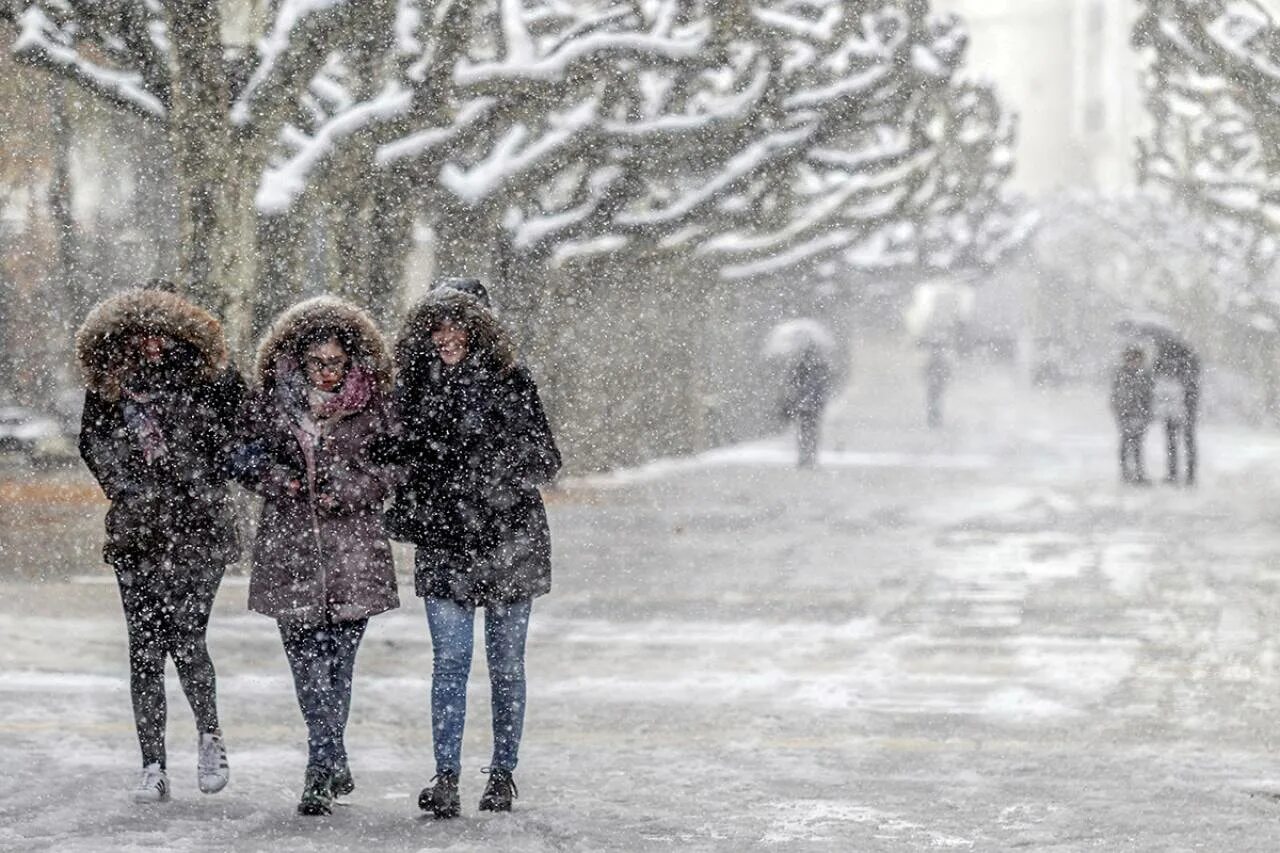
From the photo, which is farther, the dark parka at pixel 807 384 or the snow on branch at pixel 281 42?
the dark parka at pixel 807 384

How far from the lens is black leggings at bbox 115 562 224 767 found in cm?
644

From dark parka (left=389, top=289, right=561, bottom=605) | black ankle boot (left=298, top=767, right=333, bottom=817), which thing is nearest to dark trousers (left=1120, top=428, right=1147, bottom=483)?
dark parka (left=389, top=289, right=561, bottom=605)

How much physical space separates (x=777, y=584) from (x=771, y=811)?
6550mm

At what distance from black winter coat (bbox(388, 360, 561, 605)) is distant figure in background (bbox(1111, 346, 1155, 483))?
16177 mm

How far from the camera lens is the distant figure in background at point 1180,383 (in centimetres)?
2208

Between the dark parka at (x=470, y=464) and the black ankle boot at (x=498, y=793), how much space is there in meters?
0.50

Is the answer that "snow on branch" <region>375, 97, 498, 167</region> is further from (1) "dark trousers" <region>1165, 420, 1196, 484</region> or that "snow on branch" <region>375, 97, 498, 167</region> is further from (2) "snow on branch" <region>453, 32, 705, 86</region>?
(1) "dark trousers" <region>1165, 420, 1196, 484</region>

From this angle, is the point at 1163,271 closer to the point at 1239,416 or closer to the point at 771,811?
the point at 1239,416

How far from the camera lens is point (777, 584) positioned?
1320cm

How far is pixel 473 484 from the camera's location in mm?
6281

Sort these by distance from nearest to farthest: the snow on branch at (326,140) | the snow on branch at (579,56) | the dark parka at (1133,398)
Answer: the snow on branch at (326,140), the snow on branch at (579,56), the dark parka at (1133,398)

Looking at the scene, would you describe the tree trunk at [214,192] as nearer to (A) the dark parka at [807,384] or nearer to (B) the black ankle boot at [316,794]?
(B) the black ankle boot at [316,794]

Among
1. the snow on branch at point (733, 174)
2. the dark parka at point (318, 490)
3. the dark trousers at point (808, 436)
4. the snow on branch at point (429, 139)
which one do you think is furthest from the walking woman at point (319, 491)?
the dark trousers at point (808, 436)

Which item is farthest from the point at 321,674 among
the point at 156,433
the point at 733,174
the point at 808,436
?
the point at 808,436
